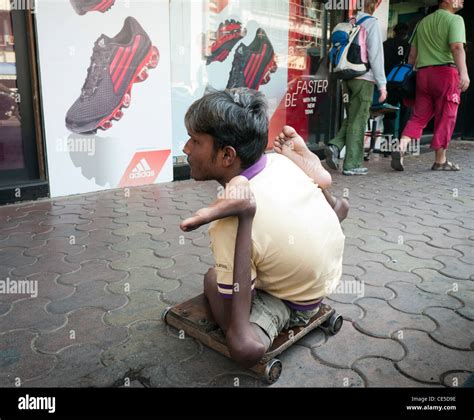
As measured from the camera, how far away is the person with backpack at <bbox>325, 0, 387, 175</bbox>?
5.68m

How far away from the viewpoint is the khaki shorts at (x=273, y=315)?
1.82 meters

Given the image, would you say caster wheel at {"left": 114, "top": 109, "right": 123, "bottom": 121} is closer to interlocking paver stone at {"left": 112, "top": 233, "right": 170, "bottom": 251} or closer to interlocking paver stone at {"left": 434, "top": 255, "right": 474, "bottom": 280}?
interlocking paver stone at {"left": 112, "top": 233, "right": 170, "bottom": 251}

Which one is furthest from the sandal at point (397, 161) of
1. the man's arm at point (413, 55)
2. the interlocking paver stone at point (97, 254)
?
the interlocking paver stone at point (97, 254)

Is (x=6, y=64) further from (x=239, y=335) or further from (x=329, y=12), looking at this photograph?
(x=329, y=12)

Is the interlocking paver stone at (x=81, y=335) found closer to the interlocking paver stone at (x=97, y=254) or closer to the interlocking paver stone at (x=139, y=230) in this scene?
the interlocking paver stone at (x=97, y=254)

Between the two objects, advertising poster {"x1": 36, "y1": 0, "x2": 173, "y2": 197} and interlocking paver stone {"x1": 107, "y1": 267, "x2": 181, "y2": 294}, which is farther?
advertising poster {"x1": 36, "y1": 0, "x2": 173, "y2": 197}

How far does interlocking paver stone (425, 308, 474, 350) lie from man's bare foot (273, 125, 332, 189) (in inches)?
33.3

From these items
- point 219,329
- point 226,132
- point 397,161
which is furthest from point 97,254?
point 397,161

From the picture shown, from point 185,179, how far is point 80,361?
148 inches

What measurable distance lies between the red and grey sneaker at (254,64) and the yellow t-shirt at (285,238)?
4239 millimetres

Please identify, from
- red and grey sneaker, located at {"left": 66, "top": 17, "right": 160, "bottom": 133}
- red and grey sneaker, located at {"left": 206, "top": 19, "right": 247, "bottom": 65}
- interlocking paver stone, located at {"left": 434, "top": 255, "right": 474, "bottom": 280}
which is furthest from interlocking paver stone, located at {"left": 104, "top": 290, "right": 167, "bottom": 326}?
red and grey sneaker, located at {"left": 206, "top": 19, "right": 247, "bottom": 65}

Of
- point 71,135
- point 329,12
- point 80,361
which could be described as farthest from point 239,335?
point 329,12

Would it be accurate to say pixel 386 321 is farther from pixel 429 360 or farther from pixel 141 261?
pixel 141 261

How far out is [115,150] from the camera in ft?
16.0
